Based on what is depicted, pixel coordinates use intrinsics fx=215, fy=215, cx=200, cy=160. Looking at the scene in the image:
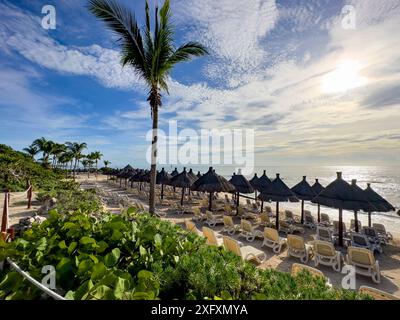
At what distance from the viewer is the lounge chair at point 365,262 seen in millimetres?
5734

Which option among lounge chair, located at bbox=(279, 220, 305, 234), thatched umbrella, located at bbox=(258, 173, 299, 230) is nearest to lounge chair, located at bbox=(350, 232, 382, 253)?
lounge chair, located at bbox=(279, 220, 305, 234)

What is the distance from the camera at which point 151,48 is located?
7848 millimetres

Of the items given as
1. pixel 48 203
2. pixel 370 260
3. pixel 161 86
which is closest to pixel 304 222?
pixel 370 260

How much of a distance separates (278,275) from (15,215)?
12.7 m

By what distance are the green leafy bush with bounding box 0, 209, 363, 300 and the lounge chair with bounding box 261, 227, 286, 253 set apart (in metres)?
5.93

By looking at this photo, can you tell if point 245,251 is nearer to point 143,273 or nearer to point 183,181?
point 143,273

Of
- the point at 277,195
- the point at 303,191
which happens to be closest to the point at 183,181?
the point at 277,195

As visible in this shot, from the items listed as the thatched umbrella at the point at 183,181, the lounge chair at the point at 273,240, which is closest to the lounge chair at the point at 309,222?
the lounge chair at the point at 273,240

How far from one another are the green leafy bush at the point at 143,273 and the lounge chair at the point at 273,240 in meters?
5.93

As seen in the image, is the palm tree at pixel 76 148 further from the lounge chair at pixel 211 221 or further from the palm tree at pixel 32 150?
the lounge chair at pixel 211 221

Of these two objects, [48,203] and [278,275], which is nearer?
[278,275]

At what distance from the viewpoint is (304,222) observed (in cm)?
1195
